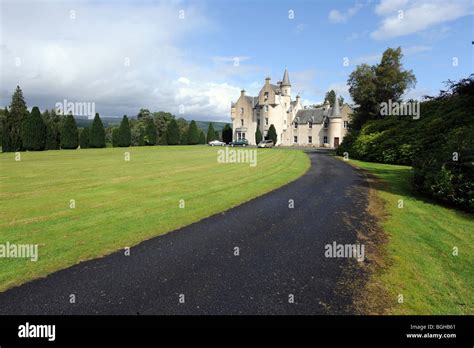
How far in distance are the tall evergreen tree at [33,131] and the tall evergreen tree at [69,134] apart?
338cm

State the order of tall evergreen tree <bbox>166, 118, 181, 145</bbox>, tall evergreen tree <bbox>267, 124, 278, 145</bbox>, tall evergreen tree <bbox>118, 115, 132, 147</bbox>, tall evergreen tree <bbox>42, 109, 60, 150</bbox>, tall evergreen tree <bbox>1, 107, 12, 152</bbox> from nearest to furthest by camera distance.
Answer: tall evergreen tree <bbox>1, 107, 12, 152</bbox> < tall evergreen tree <bbox>42, 109, 60, 150</bbox> < tall evergreen tree <bbox>118, 115, 132, 147</bbox> < tall evergreen tree <bbox>166, 118, 181, 145</bbox> < tall evergreen tree <bbox>267, 124, 278, 145</bbox>

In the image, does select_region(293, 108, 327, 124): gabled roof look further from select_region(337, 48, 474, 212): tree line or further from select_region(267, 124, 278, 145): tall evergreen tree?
select_region(337, 48, 474, 212): tree line

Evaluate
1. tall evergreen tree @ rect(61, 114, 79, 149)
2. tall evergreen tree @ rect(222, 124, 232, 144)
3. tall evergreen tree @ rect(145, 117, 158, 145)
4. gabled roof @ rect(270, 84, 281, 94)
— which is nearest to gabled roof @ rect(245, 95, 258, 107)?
gabled roof @ rect(270, 84, 281, 94)

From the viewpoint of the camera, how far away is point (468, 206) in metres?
10.3

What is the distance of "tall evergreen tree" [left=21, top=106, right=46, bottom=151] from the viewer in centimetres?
4284

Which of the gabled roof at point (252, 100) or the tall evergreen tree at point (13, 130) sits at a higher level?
the gabled roof at point (252, 100)

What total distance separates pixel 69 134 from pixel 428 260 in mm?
53487

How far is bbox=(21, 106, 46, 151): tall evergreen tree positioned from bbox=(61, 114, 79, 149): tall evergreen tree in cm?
338

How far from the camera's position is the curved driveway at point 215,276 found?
→ 441 centimetres

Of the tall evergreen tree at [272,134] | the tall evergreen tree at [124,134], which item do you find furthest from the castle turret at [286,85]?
the tall evergreen tree at [124,134]

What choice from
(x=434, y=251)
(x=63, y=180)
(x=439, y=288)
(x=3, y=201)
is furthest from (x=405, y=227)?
(x=63, y=180)

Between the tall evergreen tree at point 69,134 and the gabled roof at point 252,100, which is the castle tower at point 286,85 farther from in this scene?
the tall evergreen tree at point 69,134

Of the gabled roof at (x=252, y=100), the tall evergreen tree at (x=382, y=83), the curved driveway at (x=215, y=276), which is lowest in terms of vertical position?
the curved driveway at (x=215, y=276)

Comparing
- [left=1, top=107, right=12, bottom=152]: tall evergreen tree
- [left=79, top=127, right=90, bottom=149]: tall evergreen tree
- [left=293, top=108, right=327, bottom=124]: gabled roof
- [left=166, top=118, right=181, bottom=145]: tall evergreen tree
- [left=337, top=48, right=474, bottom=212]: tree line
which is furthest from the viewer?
[left=293, top=108, right=327, bottom=124]: gabled roof
